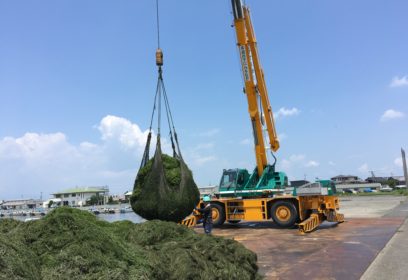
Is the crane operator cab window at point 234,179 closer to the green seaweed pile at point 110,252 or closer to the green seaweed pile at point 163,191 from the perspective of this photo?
the green seaweed pile at point 163,191

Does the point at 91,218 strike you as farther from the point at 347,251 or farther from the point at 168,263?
the point at 347,251

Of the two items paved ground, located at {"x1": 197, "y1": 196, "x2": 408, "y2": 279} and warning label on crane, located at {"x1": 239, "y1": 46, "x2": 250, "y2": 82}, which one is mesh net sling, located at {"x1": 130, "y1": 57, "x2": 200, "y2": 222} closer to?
paved ground, located at {"x1": 197, "y1": 196, "x2": 408, "y2": 279}

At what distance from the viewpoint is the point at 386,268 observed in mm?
8086

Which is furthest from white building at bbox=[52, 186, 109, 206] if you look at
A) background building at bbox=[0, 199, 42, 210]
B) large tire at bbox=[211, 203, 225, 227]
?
large tire at bbox=[211, 203, 225, 227]

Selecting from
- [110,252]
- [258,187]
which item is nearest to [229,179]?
[258,187]

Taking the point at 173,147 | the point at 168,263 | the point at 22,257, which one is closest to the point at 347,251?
the point at 173,147

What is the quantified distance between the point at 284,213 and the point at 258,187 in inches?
68.0

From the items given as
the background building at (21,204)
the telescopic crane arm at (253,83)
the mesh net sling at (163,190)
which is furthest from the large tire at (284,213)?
the background building at (21,204)

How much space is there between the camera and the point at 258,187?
17.7 metres

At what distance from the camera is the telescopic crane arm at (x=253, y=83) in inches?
689

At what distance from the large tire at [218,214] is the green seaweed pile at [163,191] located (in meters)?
9.93

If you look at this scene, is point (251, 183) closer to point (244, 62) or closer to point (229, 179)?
point (229, 179)

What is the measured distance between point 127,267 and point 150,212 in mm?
3716

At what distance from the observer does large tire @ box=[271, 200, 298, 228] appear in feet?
54.2
